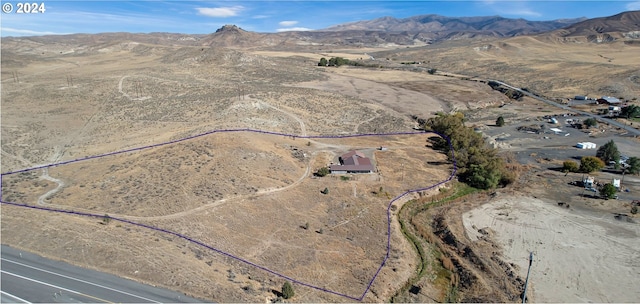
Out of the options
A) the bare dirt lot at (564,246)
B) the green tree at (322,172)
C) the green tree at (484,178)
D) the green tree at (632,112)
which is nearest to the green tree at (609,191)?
the bare dirt lot at (564,246)

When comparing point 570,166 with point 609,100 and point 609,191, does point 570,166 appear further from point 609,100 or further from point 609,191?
point 609,100

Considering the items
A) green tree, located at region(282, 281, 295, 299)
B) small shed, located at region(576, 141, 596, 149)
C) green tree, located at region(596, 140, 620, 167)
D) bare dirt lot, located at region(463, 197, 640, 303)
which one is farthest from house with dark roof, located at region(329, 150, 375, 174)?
small shed, located at region(576, 141, 596, 149)

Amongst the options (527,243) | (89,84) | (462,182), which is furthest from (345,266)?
(89,84)

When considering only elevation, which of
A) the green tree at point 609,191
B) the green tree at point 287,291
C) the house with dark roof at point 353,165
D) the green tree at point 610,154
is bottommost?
the green tree at point 287,291

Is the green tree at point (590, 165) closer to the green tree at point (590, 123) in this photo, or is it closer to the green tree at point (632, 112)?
the green tree at point (590, 123)

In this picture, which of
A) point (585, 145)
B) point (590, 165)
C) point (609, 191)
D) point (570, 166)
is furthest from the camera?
point (585, 145)

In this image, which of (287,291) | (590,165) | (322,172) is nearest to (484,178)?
(590,165)

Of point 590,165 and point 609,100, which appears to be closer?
point 590,165

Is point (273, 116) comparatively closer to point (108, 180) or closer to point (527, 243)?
point (108, 180)

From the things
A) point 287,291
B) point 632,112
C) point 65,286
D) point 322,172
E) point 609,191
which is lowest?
point 287,291
